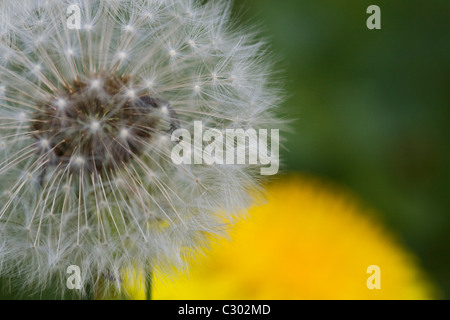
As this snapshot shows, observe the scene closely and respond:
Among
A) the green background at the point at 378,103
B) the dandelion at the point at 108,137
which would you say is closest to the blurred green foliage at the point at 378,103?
the green background at the point at 378,103

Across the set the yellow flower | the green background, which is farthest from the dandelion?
the green background

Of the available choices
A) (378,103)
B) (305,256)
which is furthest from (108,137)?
(378,103)

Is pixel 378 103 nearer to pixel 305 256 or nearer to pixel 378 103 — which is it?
pixel 378 103

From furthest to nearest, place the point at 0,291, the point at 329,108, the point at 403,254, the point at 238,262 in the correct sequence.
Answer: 1. the point at 329,108
2. the point at 403,254
3. the point at 238,262
4. the point at 0,291

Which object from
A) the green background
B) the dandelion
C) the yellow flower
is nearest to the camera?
the dandelion

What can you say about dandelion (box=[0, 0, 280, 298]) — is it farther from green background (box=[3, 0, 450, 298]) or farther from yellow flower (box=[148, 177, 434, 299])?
green background (box=[3, 0, 450, 298])

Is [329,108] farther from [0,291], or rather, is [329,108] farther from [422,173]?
[0,291]

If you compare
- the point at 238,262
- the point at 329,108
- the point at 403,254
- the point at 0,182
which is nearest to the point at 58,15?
the point at 0,182

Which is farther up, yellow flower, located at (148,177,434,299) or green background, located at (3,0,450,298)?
green background, located at (3,0,450,298)
